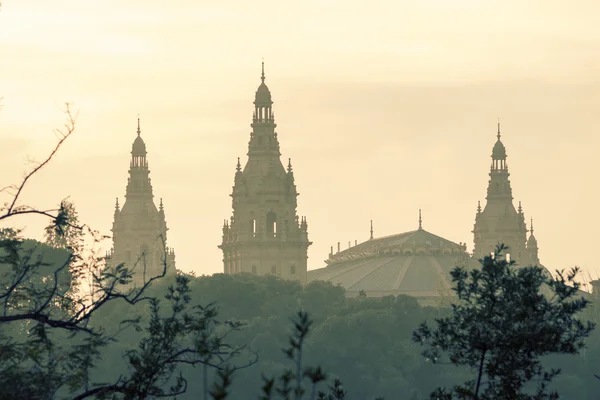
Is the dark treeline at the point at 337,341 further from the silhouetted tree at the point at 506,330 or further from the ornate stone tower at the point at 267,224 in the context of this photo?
the silhouetted tree at the point at 506,330

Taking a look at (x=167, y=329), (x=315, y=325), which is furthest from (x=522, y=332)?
(x=315, y=325)

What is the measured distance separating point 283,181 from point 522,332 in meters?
148

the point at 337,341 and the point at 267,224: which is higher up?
the point at 267,224

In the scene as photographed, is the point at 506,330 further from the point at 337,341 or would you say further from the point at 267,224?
the point at 267,224

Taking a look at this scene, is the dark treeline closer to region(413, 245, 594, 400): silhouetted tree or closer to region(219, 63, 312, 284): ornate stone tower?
region(219, 63, 312, 284): ornate stone tower

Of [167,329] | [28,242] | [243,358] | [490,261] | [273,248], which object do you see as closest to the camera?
[167,329]

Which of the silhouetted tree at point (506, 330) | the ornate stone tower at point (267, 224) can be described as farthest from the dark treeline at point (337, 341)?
the silhouetted tree at point (506, 330)

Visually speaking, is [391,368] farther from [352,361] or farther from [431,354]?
[431,354]

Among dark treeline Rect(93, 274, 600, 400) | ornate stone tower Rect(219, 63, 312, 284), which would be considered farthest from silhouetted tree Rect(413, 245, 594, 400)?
ornate stone tower Rect(219, 63, 312, 284)

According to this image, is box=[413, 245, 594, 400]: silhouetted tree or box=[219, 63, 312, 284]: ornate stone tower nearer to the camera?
box=[413, 245, 594, 400]: silhouetted tree

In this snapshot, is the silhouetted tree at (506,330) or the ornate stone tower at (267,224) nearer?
the silhouetted tree at (506,330)

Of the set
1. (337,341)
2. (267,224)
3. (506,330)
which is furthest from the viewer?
(267,224)

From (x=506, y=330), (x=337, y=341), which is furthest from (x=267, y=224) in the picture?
(x=506, y=330)

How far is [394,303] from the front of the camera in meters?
185
